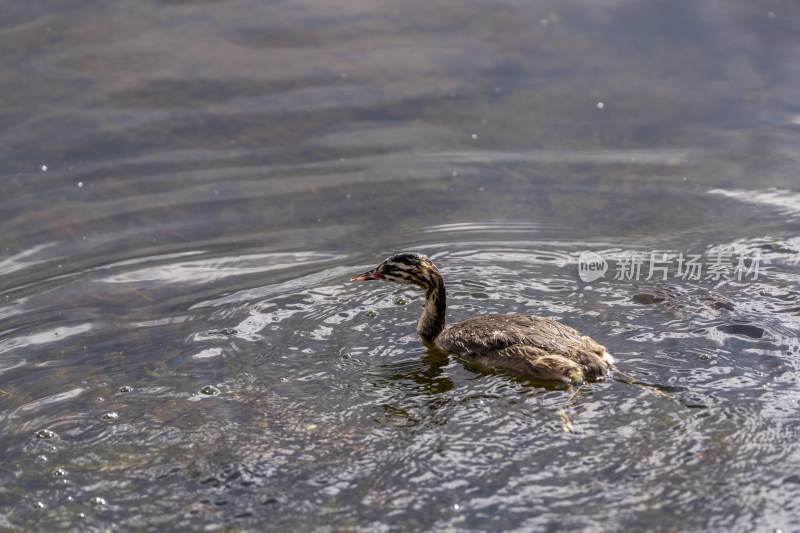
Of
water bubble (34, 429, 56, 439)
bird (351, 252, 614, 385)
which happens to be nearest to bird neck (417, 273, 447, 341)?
bird (351, 252, 614, 385)

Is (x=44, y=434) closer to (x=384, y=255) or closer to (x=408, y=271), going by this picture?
(x=408, y=271)

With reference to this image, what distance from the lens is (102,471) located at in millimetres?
5980

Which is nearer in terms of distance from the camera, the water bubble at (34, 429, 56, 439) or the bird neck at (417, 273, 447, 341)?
the water bubble at (34, 429, 56, 439)

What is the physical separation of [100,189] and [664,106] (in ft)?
23.1

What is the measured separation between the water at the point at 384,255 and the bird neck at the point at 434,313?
226mm

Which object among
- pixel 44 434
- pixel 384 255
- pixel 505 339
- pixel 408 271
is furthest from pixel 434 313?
pixel 44 434

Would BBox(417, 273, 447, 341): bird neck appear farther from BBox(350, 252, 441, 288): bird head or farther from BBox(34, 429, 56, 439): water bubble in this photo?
BBox(34, 429, 56, 439): water bubble

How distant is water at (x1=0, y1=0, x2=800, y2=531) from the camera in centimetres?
570

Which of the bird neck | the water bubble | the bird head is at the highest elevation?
the bird head

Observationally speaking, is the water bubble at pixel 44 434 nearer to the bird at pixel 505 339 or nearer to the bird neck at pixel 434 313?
the bird at pixel 505 339

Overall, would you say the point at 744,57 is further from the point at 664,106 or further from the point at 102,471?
the point at 102,471

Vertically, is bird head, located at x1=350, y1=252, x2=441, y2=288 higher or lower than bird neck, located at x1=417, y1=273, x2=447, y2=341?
higher

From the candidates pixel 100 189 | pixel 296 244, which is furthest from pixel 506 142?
pixel 100 189

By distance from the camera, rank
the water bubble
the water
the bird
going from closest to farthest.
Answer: the water, the water bubble, the bird
